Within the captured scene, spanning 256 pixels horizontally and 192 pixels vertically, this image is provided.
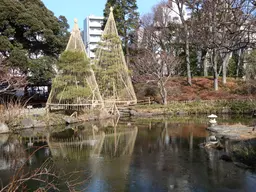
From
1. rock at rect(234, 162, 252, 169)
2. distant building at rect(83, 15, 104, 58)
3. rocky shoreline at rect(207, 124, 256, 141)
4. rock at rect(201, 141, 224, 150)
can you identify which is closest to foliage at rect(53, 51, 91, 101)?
rocky shoreline at rect(207, 124, 256, 141)

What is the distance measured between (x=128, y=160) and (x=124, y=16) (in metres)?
20.8

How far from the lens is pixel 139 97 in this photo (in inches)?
981

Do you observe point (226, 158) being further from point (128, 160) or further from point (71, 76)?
point (71, 76)

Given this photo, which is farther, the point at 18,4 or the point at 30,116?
the point at 18,4

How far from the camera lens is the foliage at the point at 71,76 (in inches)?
653

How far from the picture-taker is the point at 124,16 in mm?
27469

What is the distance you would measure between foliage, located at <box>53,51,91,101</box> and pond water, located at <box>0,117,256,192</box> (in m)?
2.43

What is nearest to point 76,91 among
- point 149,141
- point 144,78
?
point 149,141

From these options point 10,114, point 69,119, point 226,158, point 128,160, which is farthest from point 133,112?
point 226,158

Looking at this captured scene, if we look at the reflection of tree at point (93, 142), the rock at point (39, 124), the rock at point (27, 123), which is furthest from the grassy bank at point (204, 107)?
the rock at point (27, 123)

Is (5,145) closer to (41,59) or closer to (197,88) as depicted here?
(41,59)

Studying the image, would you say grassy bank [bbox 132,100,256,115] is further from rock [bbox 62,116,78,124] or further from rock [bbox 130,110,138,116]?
rock [bbox 62,116,78,124]

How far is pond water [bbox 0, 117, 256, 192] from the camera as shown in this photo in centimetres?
665

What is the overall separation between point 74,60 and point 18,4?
5487 mm
